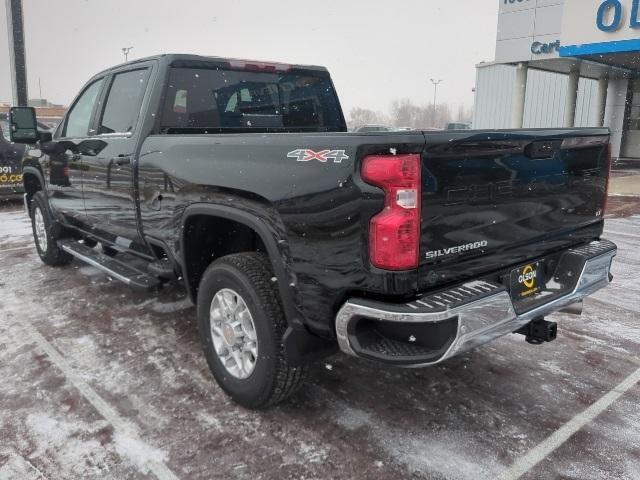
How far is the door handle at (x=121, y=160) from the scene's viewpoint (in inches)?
153

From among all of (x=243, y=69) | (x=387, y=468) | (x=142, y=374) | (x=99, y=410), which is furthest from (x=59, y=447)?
(x=243, y=69)

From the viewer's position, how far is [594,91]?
27.5m

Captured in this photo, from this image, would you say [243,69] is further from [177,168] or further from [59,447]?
[59,447]

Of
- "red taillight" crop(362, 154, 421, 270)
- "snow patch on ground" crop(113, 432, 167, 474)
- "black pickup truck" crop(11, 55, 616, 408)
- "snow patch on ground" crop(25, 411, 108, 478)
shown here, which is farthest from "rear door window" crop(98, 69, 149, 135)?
"red taillight" crop(362, 154, 421, 270)


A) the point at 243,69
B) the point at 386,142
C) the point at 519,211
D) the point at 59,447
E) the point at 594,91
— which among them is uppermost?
the point at 594,91

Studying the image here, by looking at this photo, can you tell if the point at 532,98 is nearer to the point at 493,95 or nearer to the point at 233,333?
the point at 493,95

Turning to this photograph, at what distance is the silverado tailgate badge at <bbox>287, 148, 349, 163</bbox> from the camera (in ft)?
7.68

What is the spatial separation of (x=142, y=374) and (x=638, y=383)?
3138 millimetres

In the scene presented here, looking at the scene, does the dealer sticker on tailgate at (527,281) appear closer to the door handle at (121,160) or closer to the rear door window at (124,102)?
the door handle at (121,160)

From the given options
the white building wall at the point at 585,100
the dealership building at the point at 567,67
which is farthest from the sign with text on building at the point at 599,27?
the white building wall at the point at 585,100

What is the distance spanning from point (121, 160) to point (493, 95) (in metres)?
31.8

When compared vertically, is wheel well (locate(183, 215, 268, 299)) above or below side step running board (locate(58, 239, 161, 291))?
above

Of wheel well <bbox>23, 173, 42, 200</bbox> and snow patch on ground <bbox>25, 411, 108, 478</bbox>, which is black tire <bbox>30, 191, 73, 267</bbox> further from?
snow patch on ground <bbox>25, 411, 108, 478</bbox>

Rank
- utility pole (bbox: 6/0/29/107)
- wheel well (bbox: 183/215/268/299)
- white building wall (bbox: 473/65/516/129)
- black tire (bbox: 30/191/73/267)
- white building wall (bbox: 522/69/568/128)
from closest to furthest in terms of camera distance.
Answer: wheel well (bbox: 183/215/268/299) → black tire (bbox: 30/191/73/267) → utility pole (bbox: 6/0/29/107) → white building wall (bbox: 522/69/568/128) → white building wall (bbox: 473/65/516/129)
